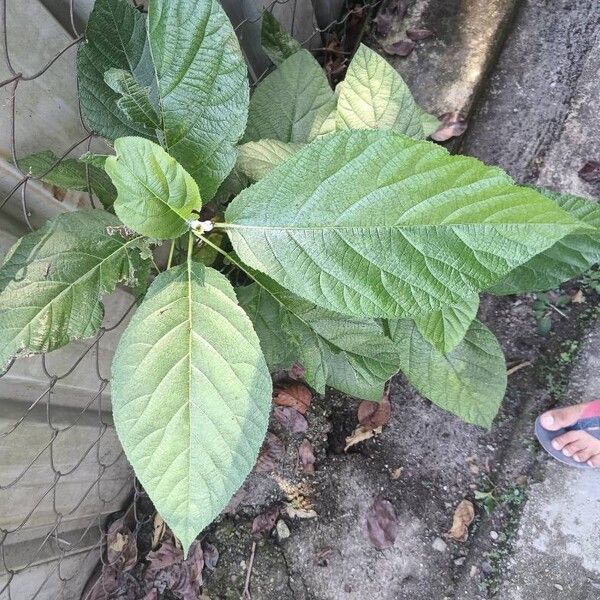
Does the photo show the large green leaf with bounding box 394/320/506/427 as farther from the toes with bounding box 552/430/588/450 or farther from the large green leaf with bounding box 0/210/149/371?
the large green leaf with bounding box 0/210/149/371

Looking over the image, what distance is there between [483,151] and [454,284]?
1.55 meters

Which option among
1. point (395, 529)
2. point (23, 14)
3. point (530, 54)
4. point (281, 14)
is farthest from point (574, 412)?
point (23, 14)

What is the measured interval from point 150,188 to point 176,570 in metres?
1.63

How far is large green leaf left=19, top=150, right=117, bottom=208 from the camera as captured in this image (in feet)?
3.64

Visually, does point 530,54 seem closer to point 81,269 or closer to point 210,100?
point 210,100

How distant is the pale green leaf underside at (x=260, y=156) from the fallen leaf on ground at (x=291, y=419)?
1.07m

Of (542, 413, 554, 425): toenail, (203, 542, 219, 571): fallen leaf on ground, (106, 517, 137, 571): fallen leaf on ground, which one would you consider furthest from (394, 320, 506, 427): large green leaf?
(106, 517, 137, 571): fallen leaf on ground

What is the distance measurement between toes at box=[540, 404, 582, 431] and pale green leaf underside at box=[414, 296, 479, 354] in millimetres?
995

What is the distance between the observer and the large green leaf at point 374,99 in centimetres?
139

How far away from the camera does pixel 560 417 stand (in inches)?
80.2

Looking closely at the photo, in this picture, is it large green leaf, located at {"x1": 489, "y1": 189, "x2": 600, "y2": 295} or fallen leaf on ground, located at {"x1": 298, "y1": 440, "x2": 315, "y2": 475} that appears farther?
fallen leaf on ground, located at {"x1": 298, "y1": 440, "x2": 315, "y2": 475}

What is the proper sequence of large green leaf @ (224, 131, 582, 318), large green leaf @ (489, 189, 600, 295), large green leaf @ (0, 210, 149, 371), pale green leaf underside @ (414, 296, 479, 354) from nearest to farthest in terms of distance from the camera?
large green leaf @ (224, 131, 582, 318)
large green leaf @ (0, 210, 149, 371)
pale green leaf underside @ (414, 296, 479, 354)
large green leaf @ (489, 189, 600, 295)

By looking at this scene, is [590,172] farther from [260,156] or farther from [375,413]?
[260,156]

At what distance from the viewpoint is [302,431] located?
84.0 inches
